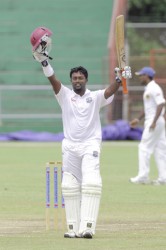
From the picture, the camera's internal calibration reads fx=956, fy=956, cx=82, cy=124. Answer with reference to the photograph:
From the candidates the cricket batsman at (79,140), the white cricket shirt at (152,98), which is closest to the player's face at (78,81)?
the cricket batsman at (79,140)

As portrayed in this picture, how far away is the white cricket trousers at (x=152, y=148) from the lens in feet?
50.7

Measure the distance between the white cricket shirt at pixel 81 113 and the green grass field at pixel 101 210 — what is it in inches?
40.1

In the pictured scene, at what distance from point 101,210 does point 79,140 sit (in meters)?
2.65

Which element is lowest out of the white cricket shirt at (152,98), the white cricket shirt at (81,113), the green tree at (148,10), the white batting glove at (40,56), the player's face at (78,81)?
the green tree at (148,10)

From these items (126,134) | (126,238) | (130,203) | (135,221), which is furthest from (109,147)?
(126,238)

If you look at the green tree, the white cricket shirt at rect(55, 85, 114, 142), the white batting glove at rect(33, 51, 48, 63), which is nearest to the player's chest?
the white cricket shirt at rect(55, 85, 114, 142)

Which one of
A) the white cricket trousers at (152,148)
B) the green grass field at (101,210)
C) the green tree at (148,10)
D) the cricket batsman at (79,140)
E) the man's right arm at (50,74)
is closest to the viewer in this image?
the green grass field at (101,210)

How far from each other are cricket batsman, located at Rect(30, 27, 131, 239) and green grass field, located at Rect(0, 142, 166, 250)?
302mm

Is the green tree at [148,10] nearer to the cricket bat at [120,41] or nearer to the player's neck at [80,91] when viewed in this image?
the cricket bat at [120,41]

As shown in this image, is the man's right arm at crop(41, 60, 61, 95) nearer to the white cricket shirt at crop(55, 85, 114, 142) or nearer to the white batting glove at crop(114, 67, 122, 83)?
the white cricket shirt at crop(55, 85, 114, 142)

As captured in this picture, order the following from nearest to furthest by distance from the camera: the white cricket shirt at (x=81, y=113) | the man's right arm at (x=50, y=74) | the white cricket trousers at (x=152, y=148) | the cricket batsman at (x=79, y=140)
Answer: the cricket batsman at (x=79, y=140), the man's right arm at (x=50, y=74), the white cricket shirt at (x=81, y=113), the white cricket trousers at (x=152, y=148)

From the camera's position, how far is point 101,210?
472 inches

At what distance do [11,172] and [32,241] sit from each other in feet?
26.6

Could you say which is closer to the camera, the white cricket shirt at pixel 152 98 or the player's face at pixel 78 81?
the player's face at pixel 78 81
